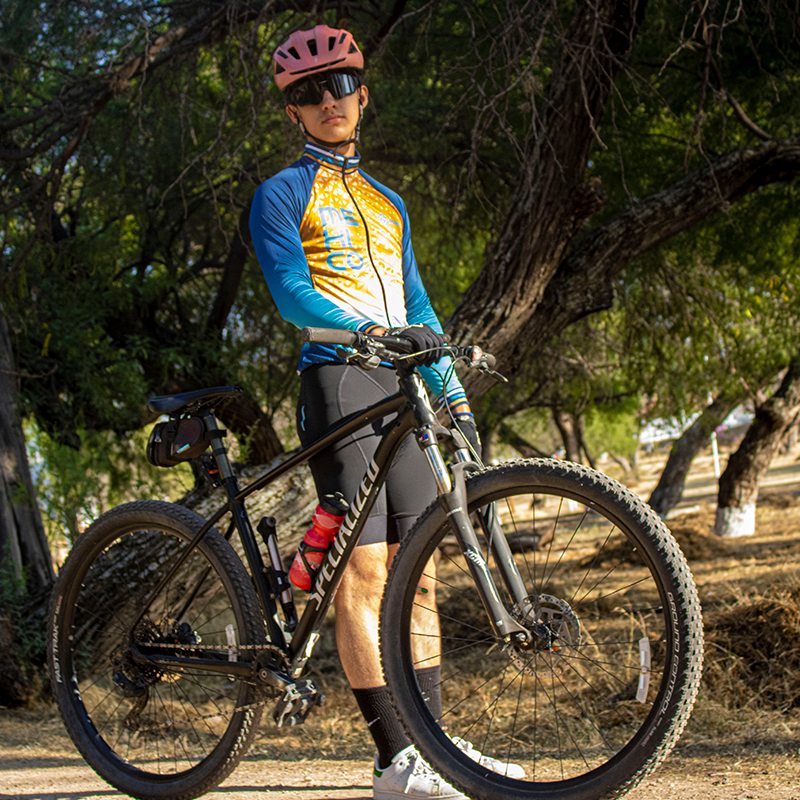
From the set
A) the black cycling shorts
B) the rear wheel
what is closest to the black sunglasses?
the black cycling shorts

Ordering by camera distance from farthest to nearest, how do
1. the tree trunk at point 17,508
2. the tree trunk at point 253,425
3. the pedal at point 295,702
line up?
the tree trunk at point 253,425
the tree trunk at point 17,508
the pedal at point 295,702

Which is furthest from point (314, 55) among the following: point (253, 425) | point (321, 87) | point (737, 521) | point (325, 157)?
point (737, 521)

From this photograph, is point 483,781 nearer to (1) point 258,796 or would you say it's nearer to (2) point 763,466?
(1) point 258,796

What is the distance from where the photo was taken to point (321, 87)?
2.43 meters

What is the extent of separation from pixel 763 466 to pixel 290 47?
10.5 metres

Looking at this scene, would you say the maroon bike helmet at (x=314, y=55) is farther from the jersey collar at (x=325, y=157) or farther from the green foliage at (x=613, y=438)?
the green foliage at (x=613, y=438)

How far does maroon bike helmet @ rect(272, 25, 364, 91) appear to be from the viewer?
7.89 feet

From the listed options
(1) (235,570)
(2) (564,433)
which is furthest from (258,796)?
(2) (564,433)

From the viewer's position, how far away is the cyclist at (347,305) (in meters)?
2.23

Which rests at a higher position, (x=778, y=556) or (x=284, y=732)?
(x=284, y=732)

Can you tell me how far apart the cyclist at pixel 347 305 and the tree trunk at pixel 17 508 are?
8.54 ft

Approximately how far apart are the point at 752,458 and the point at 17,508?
959 cm

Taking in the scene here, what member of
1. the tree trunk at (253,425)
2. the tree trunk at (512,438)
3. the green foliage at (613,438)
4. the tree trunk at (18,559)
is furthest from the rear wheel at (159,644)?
the green foliage at (613,438)

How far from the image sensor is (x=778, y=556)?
8.10 metres
